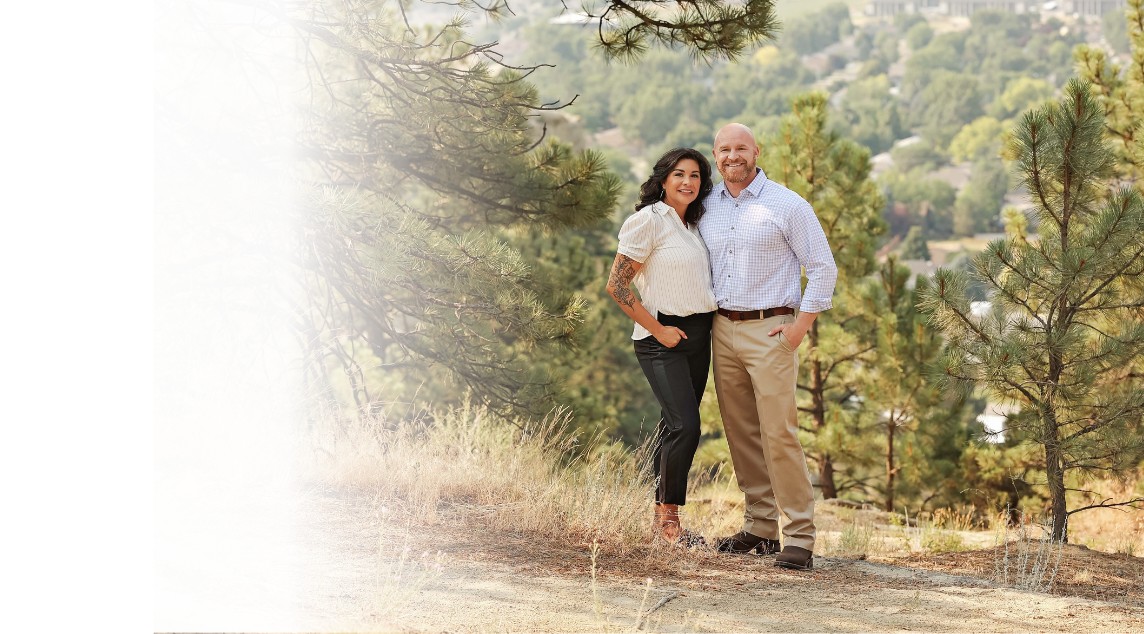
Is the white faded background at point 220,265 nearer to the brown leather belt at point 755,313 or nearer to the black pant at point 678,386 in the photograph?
the black pant at point 678,386

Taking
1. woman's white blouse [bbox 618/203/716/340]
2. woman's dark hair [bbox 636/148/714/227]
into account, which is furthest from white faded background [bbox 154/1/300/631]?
woman's dark hair [bbox 636/148/714/227]

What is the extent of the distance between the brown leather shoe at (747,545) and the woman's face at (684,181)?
138 cm

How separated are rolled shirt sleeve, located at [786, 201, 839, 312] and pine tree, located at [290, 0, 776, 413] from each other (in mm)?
1117

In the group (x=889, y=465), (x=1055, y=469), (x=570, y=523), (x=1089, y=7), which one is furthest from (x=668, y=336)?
(x=1089, y=7)

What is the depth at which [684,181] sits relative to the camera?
4164mm

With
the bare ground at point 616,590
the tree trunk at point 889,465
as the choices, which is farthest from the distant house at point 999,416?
the bare ground at point 616,590

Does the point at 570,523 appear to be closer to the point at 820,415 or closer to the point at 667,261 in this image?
the point at 667,261

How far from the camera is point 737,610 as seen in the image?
3428mm

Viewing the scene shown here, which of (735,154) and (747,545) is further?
(747,545)

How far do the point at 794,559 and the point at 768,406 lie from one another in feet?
1.95

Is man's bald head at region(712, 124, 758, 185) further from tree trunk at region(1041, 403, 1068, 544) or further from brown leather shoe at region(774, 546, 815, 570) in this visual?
tree trunk at region(1041, 403, 1068, 544)

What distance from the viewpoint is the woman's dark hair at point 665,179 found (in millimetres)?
4175

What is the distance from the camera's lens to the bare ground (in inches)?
123

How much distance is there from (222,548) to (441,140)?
374 cm
